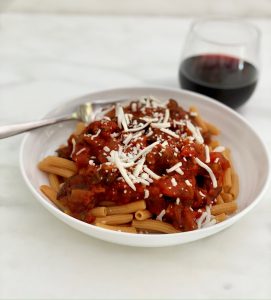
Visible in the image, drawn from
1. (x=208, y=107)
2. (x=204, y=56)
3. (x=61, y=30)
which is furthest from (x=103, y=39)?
(x=208, y=107)

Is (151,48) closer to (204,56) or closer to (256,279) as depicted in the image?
(204,56)

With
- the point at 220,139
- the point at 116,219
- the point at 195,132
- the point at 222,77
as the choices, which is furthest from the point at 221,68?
the point at 116,219

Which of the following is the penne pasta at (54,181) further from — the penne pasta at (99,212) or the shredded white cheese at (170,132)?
the shredded white cheese at (170,132)

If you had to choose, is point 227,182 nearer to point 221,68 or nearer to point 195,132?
point 195,132

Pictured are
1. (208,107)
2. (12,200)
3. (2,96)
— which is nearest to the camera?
(12,200)

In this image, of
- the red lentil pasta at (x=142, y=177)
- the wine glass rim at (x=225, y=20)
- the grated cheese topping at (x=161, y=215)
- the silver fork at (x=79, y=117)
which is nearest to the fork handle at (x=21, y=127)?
the silver fork at (x=79, y=117)
